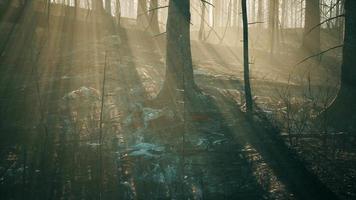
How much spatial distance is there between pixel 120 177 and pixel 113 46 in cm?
1075

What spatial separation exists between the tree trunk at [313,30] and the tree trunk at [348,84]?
10.1m

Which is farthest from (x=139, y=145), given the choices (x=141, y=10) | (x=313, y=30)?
(x=141, y=10)

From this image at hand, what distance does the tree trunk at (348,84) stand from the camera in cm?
948

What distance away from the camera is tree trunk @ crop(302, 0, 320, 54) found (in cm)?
1973

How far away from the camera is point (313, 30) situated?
65.1 ft

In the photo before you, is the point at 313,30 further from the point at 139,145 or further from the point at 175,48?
the point at 139,145

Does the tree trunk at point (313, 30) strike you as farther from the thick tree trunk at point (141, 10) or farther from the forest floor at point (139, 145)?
the thick tree trunk at point (141, 10)

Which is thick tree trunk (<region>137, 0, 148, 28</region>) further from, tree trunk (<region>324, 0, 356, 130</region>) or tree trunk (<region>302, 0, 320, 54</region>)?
tree trunk (<region>324, 0, 356, 130</region>)

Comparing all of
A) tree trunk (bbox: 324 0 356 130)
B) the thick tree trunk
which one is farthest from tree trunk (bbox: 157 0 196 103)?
the thick tree trunk

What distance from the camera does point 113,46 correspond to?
16641mm

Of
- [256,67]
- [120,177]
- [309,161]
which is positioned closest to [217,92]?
[309,161]

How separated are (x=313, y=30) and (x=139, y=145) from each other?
14.6 m

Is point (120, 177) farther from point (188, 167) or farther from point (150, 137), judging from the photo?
point (150, 137)

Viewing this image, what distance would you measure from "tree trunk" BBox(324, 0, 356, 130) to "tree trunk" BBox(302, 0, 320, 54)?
1009 centimetres
